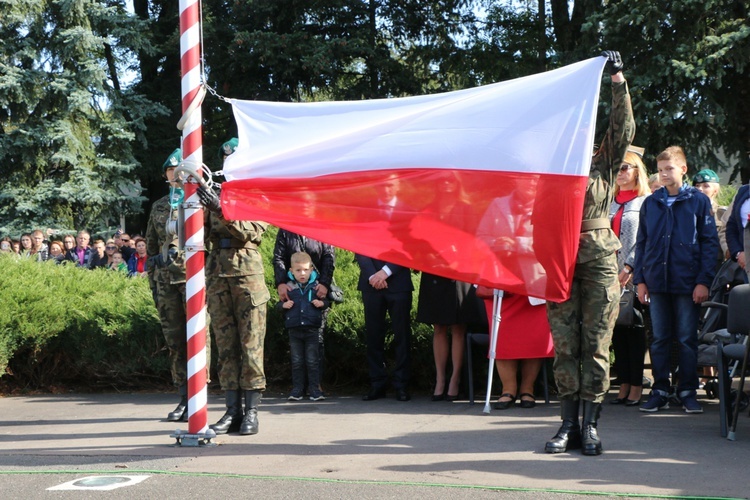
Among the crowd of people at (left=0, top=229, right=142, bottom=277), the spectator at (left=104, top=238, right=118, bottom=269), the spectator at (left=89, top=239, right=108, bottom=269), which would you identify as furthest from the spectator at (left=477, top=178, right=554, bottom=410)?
the spectator at (left=89, top=239, right=108, bottom=269)

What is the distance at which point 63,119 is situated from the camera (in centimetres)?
2755

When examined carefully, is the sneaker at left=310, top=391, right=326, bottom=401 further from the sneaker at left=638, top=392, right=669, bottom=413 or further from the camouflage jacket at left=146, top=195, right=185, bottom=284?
the sneaker at left=638, top=392, right=669, bottom=413

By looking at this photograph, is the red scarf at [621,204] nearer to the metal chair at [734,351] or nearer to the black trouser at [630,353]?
the black trouser at [630,353]

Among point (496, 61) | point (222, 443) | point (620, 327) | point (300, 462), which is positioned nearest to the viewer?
point (300, 462)

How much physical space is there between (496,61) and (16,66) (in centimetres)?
1285

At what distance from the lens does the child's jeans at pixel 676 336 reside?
28.6ft

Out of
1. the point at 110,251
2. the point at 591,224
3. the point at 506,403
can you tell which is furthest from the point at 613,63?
the point at 110,251

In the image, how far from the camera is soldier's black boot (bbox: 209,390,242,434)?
26.1 feet

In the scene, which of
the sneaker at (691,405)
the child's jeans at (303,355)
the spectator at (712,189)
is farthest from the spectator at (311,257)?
the spectator at (712,189)

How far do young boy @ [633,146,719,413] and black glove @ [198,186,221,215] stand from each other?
3.87 m

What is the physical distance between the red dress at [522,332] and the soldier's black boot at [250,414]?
252cm

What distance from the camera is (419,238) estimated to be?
22.9 feet

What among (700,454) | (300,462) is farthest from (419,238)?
(700,454)

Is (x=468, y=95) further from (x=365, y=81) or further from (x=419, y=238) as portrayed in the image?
(x=365, y=81)
